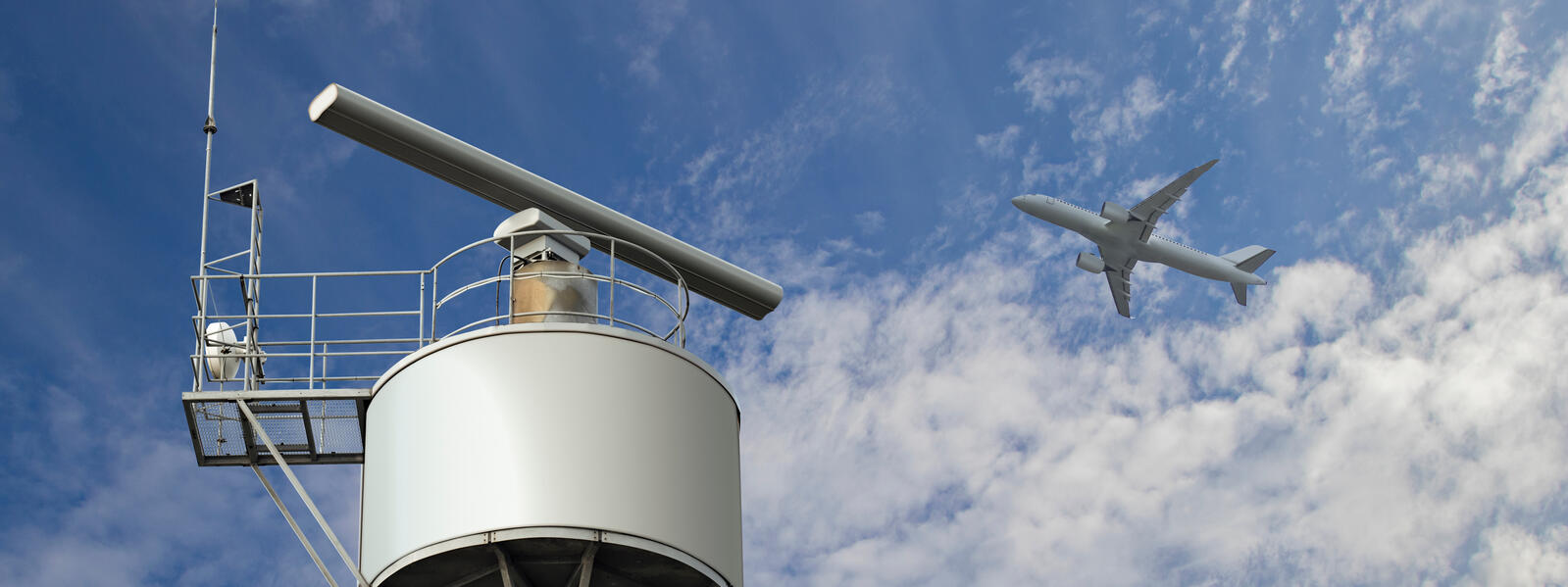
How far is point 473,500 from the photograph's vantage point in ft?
46.4

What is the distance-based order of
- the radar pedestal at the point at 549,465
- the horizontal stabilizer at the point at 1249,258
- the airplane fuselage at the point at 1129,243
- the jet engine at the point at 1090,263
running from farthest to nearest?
the horizontal stabilizer at the point at 1249,258
the jet engine at the point at 1090,263
the airplane fuselage at the point at 1129,243
the radar pedestal at the point at 549,465

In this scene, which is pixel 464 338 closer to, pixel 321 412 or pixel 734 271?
pixel 321 412

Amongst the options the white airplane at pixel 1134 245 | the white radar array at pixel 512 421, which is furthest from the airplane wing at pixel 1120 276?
the white radar array at pixel 512 421

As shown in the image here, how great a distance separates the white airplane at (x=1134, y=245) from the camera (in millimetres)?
74438

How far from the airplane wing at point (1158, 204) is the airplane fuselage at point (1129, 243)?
701 mm

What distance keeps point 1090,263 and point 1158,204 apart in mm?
4870

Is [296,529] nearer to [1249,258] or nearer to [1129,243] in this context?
[1129,243]

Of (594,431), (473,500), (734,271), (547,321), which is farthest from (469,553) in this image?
(734,271)

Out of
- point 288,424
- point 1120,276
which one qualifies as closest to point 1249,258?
point 1120,276

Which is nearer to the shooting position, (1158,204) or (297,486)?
(297,486)

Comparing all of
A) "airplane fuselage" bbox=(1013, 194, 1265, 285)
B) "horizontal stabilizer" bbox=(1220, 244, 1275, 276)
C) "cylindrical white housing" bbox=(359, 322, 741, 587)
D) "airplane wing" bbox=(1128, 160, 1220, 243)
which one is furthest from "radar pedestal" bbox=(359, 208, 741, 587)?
"horizontal stabilizer" bbox=(1220, 244, 1275, 276)

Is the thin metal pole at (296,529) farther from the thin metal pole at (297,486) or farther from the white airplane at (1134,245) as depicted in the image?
the white airplane at (1134,245)

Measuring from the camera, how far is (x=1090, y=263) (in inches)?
3093

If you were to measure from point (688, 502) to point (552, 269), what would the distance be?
354cm
